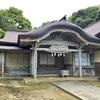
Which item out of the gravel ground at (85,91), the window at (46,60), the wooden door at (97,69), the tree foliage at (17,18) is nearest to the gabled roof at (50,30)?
the wooden door at (97,69)

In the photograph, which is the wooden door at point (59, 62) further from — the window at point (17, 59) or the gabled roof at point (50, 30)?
the gabled roof at point (50, 30)

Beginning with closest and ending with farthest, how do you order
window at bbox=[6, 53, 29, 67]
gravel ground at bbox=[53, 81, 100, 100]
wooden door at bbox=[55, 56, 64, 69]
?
gravel ground at bbox=[53, 81, 100, 100] → window at bbox=[6, 53, 29, 67] → wooden door at bbox=[55, 56, 64, 69]

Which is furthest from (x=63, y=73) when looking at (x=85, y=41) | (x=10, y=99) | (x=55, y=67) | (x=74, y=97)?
(x=10, y=99)

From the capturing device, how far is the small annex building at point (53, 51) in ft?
32.9

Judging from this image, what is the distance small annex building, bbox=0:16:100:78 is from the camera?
1002 centimetres

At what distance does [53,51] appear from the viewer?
34.1 feet

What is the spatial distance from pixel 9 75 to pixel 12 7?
2624 cm

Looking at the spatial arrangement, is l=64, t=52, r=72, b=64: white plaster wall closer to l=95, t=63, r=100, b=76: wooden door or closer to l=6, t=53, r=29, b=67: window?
l=95, t=63, r=100, b=76: wooden door

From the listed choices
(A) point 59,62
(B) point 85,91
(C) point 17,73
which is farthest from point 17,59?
(B) point 85,91

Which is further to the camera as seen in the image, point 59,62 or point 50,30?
point 59,62

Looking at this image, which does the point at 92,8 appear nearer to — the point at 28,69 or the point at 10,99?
the point at 28,69

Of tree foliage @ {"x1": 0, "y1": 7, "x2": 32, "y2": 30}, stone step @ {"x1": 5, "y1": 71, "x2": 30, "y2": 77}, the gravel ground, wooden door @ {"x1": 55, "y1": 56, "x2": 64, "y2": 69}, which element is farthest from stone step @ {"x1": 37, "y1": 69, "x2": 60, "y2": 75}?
tree foliage @ {"x1": 0, "y1": 7, "x2": 32, "y2": 30}

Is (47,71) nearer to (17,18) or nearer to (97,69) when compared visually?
(97,69)

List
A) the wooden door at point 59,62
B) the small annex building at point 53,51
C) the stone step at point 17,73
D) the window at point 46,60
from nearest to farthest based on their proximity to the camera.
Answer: the small annex building at point 53,51
the stone step at point 17,73
the window at point 46,60
the wooden door at point 59,62
